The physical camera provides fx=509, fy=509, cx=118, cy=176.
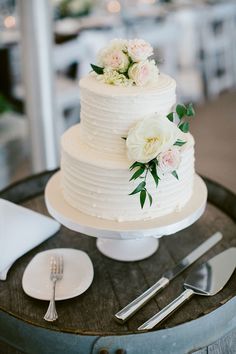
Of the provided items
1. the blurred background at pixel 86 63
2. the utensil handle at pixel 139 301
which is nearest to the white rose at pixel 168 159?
the utensil handle at pixel 139 301

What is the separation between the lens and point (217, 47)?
5398 mm

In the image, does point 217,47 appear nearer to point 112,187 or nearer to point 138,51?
point 138,51

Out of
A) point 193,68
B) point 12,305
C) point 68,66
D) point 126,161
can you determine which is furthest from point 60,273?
point 193,68

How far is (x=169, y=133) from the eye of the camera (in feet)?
4.02

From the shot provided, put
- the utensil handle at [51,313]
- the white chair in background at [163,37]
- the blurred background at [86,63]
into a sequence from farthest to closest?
the white chair in background at [163,37]
the blurred background at [86,63]
the utensil handle at [51,313]

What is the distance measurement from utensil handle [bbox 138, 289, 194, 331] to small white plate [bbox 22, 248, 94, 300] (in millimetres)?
210

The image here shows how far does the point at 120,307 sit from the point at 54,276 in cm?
20

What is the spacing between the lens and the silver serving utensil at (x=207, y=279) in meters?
1.25

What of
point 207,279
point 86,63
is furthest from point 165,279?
point 86,63

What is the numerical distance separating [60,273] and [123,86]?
0.52 meters

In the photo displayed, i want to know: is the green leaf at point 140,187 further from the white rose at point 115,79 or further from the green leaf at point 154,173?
the white rose at point 115,79

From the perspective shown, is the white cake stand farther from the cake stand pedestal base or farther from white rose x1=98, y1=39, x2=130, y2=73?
white rose x1=98, y1=39, x2=130, y2=73

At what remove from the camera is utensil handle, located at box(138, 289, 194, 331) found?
1188mm

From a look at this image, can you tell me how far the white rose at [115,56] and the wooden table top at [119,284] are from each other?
21.8 inches
